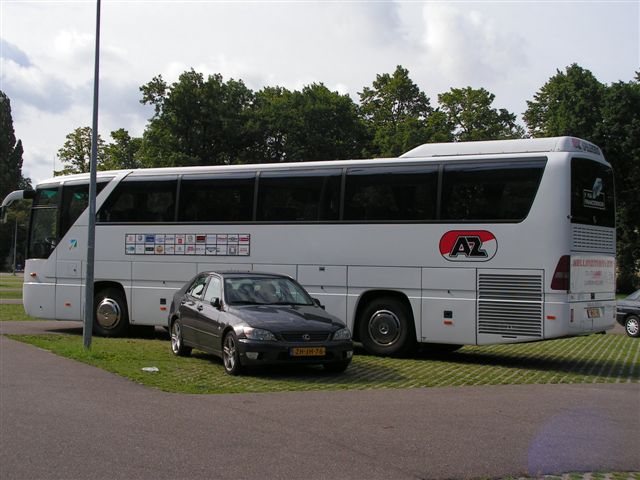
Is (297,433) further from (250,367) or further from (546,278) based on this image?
(546,278)

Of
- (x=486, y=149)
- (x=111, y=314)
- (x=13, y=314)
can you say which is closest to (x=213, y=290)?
(x=486, y=149)

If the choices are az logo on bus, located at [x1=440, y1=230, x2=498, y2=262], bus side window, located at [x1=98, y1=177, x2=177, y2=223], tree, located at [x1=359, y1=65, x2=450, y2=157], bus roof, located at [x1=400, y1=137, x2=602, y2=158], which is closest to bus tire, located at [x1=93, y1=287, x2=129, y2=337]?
bus side window, located at [x1=98, y1=177, x2=177, y2=223]

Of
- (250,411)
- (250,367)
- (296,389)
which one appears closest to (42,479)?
(250,411)

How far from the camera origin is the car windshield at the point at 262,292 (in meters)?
12.8

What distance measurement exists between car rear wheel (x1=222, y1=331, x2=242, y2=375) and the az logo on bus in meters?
4.54

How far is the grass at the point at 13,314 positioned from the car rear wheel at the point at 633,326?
1742 cm

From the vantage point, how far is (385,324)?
14.9 m

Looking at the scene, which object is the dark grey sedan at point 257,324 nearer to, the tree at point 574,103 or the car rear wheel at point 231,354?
the car rear wheel at point 231,354

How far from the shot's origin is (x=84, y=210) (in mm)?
19078

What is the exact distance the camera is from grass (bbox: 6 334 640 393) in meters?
11.1

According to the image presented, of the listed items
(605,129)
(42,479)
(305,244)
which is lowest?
(42,479)

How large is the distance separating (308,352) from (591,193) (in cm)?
603

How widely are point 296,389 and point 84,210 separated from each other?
412 inches

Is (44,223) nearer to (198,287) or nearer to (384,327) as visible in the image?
(198,287)
